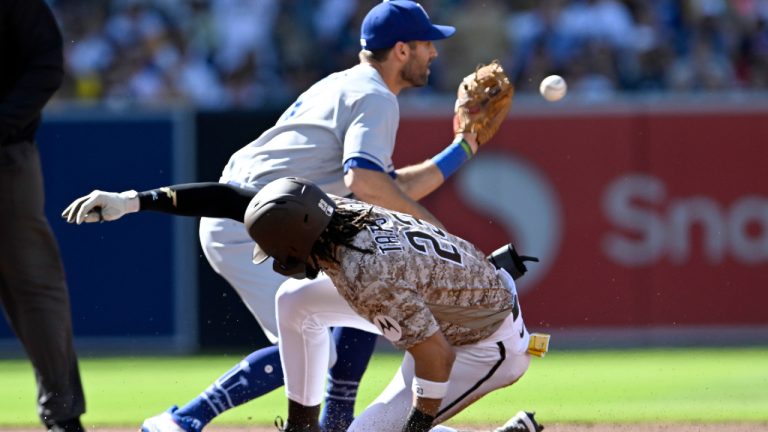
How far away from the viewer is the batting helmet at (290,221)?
472 cm

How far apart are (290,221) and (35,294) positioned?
1.76 meters

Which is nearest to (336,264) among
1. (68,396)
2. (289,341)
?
(289,341)

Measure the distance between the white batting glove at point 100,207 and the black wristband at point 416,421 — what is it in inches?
49.2

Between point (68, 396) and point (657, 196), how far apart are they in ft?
21.3

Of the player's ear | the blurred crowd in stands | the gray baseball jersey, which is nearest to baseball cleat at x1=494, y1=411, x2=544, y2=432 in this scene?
the gray baseball jersey

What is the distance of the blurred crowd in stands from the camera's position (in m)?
13.2

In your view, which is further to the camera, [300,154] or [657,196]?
[657,196]

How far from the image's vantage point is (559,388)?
29.5 ft

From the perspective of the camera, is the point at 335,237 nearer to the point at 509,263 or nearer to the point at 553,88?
the point at 509,263

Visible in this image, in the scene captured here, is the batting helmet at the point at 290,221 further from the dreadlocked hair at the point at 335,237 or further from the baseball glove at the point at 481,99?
the baseball glove at the point at 481,99

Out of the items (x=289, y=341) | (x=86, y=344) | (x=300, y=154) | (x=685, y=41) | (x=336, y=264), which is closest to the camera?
(x=336, y=264)

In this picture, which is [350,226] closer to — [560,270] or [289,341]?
[289,341]

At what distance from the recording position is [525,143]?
449 inches

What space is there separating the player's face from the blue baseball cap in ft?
0.15
